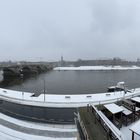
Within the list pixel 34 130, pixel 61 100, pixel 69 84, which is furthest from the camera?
pixel 69 84

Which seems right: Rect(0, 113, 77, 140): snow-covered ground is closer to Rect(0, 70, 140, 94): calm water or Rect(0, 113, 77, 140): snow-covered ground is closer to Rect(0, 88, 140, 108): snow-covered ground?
Rect(0, 88, 140, 108): snow-covered ground

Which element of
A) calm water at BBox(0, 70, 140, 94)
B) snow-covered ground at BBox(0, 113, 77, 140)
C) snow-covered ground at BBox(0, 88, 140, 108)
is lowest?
calm water at BBox(0, 70, 140, 94)

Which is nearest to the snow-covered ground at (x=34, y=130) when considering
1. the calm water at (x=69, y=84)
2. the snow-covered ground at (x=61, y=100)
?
the snow-covered ground at (x=61, y=100)

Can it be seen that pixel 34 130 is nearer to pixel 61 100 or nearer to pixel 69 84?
pixel 61 100

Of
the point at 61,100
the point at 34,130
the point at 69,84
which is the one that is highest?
the point at 61,100

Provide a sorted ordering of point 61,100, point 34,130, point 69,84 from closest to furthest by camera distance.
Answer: point 34,130 → point 61,100 → point 69,84

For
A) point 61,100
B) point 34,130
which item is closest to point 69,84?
point 61,100

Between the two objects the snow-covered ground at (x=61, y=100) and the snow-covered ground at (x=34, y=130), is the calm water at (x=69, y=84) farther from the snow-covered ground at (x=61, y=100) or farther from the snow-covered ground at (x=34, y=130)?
the snow-covered ground at (x=34, y=130)

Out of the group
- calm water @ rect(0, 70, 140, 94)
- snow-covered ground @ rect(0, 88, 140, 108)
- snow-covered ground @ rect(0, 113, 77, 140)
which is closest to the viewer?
snow-covered ground @ rect(0, 113, 77, 140)

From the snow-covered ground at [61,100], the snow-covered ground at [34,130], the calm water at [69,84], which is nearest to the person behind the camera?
the snow-covered ground at [34,130]

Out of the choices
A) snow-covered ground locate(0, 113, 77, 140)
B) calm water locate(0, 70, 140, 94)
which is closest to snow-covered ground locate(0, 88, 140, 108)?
snow-covered ground locate(0, 113, 77, 140)

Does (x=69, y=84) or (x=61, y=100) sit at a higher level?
A: (x=61, y=100)

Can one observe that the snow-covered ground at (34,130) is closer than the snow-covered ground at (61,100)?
Yes

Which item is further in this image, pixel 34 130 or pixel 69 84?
pixel 69 84
